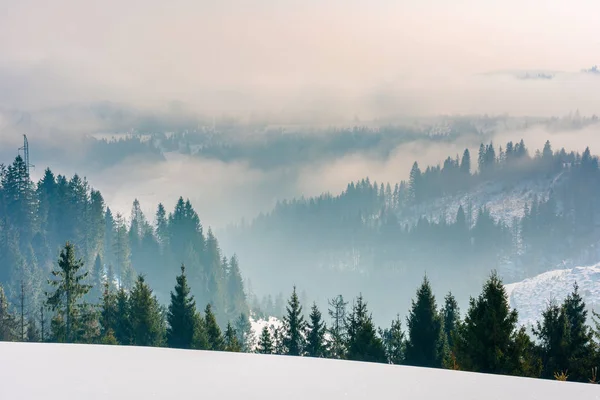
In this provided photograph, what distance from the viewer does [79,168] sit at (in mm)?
180250

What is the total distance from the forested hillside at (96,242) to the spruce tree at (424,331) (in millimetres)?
58652

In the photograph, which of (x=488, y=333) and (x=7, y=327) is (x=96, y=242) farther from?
(x=488, y=333)

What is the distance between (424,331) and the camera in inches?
1260

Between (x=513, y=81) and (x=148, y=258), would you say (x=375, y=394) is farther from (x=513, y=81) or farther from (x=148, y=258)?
(x=513, y=81)

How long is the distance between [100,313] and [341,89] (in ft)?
457

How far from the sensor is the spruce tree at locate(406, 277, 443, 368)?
31373mm

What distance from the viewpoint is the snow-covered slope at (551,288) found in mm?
167500

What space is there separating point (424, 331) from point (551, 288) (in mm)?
166778

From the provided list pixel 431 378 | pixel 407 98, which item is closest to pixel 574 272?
pixel 407 98

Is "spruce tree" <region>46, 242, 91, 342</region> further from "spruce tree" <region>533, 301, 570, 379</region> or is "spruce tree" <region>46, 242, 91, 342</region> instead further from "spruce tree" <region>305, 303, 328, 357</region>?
"spruce tree" <region>533, 301, 570, 379</region>

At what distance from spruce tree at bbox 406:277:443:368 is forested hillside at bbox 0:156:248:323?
5865 centimetres

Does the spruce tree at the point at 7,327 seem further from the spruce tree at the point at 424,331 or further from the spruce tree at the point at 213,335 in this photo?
the spruce tree at the point at 424,331

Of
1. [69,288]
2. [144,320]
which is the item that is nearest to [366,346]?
[144,320]

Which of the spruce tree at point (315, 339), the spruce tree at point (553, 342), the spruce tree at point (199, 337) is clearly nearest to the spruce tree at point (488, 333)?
the spruce tree at point (553, 342)
